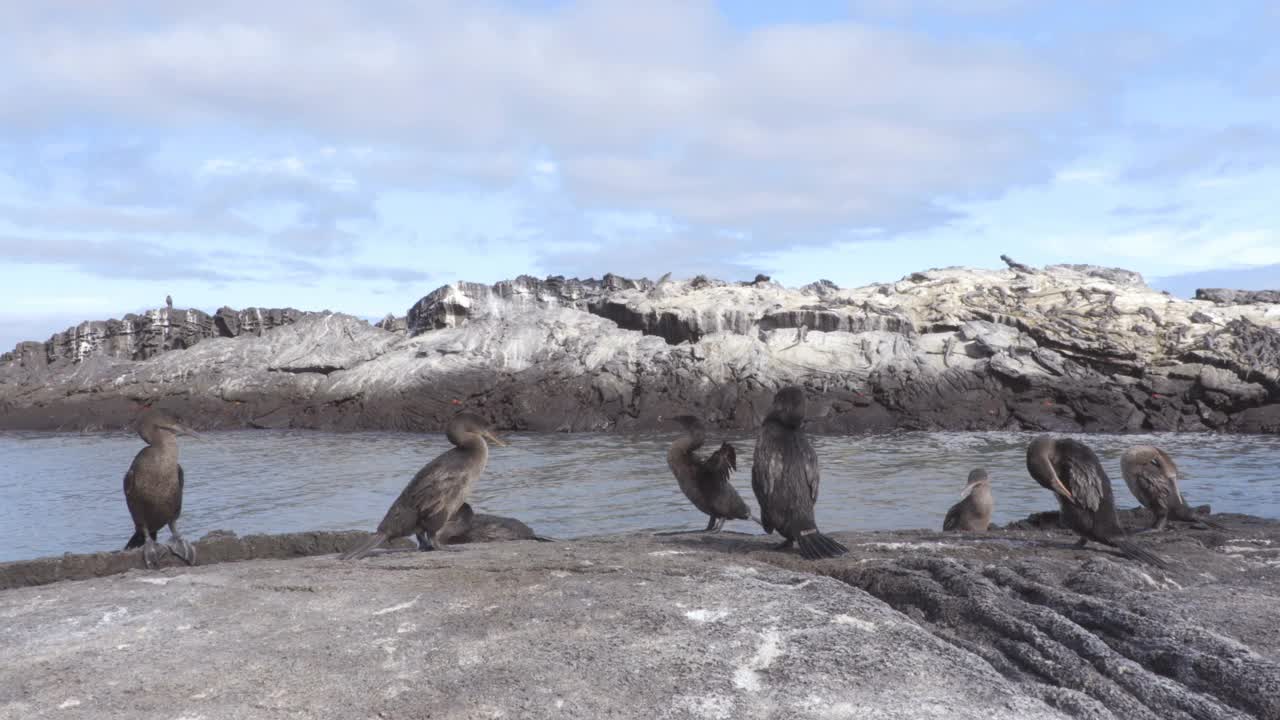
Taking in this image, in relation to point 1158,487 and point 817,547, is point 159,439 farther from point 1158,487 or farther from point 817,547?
point 1158,487

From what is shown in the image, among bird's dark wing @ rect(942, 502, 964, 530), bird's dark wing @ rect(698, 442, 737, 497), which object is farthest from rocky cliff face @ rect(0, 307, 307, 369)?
bird's dark wing @ rect(942, 502, 964, 530)

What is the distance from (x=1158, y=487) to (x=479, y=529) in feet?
19.2

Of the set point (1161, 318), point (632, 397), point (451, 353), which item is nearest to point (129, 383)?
point (451, 353)

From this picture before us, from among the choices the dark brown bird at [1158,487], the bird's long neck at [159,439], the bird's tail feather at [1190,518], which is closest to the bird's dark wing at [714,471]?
the dark brown bird at [1158,487]

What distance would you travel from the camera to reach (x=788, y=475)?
6.25 metres

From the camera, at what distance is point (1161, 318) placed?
2753cm

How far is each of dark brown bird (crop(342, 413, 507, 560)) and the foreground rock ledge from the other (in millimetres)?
841

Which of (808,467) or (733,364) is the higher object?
(733,364)

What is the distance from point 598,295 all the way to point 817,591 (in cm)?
2972

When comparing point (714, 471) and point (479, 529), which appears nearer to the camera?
point (479, 529)

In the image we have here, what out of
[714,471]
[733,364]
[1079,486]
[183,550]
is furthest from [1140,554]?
[733,364]

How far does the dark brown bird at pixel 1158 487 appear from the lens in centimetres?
798

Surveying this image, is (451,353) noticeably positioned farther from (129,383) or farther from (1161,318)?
(1161,318)

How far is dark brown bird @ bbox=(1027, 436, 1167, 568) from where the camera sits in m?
6.36
